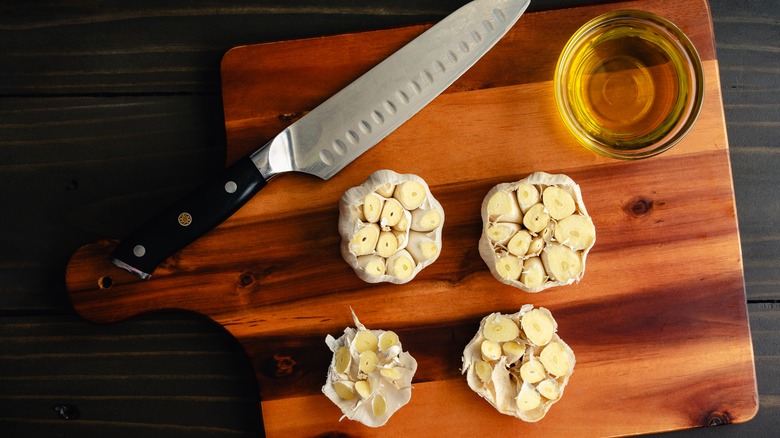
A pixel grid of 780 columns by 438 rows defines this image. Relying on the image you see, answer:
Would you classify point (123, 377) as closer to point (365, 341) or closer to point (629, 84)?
point (365, 341)

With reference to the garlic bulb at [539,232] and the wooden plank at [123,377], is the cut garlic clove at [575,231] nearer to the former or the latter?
the garlic bulb at [539,232]

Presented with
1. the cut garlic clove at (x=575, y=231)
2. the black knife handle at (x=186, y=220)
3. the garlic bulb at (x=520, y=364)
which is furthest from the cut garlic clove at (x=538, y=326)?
→ the black knife handle at (x=186, y=220)

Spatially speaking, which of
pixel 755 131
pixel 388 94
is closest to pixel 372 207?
pixel 388 94

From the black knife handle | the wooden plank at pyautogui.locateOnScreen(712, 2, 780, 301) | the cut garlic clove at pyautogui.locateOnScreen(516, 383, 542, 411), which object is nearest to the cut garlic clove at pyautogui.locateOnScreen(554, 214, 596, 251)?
the cut garlic clove at pyautogui.locateOnScreen(516, 383, 542, 411)

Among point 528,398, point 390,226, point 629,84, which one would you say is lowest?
point 528,398

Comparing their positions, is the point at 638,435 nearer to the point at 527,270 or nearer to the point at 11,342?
the point at 527,270

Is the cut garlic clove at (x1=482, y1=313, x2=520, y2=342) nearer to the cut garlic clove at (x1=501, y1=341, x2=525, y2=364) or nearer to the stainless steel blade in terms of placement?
the cut garlic clove at (x1=501, y1=341, x2=525, y2=364)
